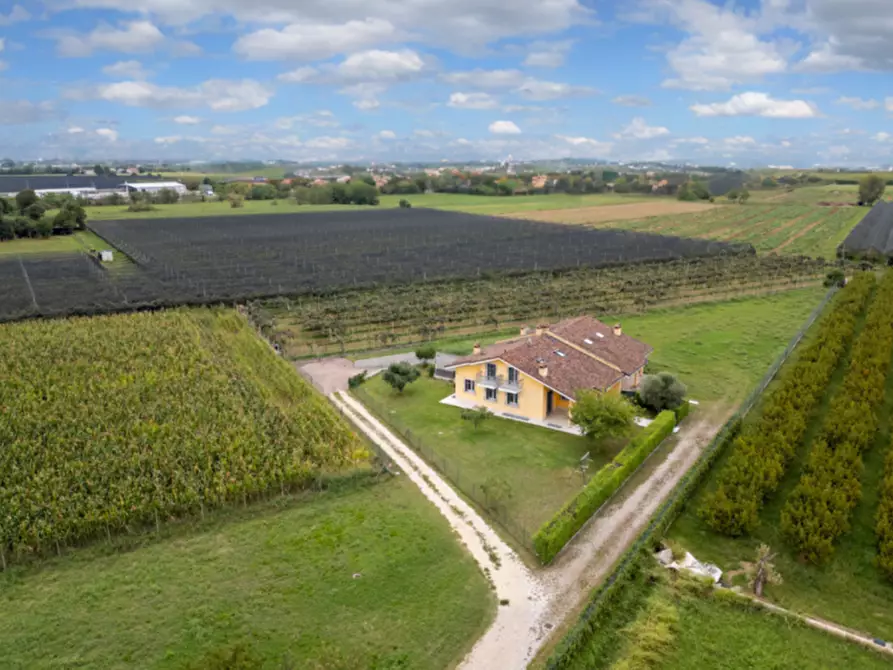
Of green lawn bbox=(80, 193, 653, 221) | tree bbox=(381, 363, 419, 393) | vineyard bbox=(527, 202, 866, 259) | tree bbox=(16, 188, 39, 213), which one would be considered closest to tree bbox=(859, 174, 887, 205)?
vineyard bbox=(527, 202, 866, 259)

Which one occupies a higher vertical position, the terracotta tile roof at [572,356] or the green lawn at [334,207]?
the green lawn at [334,207]

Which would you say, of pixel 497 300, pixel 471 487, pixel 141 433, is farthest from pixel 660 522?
pixel 497 300

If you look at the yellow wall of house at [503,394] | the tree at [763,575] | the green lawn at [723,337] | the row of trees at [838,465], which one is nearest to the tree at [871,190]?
the green lawn at [723,337]

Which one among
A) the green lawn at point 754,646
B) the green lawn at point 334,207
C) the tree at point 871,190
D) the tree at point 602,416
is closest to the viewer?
the green lawn at point 754,646

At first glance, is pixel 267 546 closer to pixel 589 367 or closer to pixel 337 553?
pixel 337 553

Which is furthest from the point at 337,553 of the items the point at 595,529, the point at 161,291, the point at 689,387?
the point at 161,291

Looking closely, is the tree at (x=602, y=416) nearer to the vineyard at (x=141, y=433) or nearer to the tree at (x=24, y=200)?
the vineyard at (x=141, y=433)

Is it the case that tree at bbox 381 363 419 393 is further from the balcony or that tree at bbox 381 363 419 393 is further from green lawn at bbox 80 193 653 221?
green lawn at bbox 80 193 653 221
